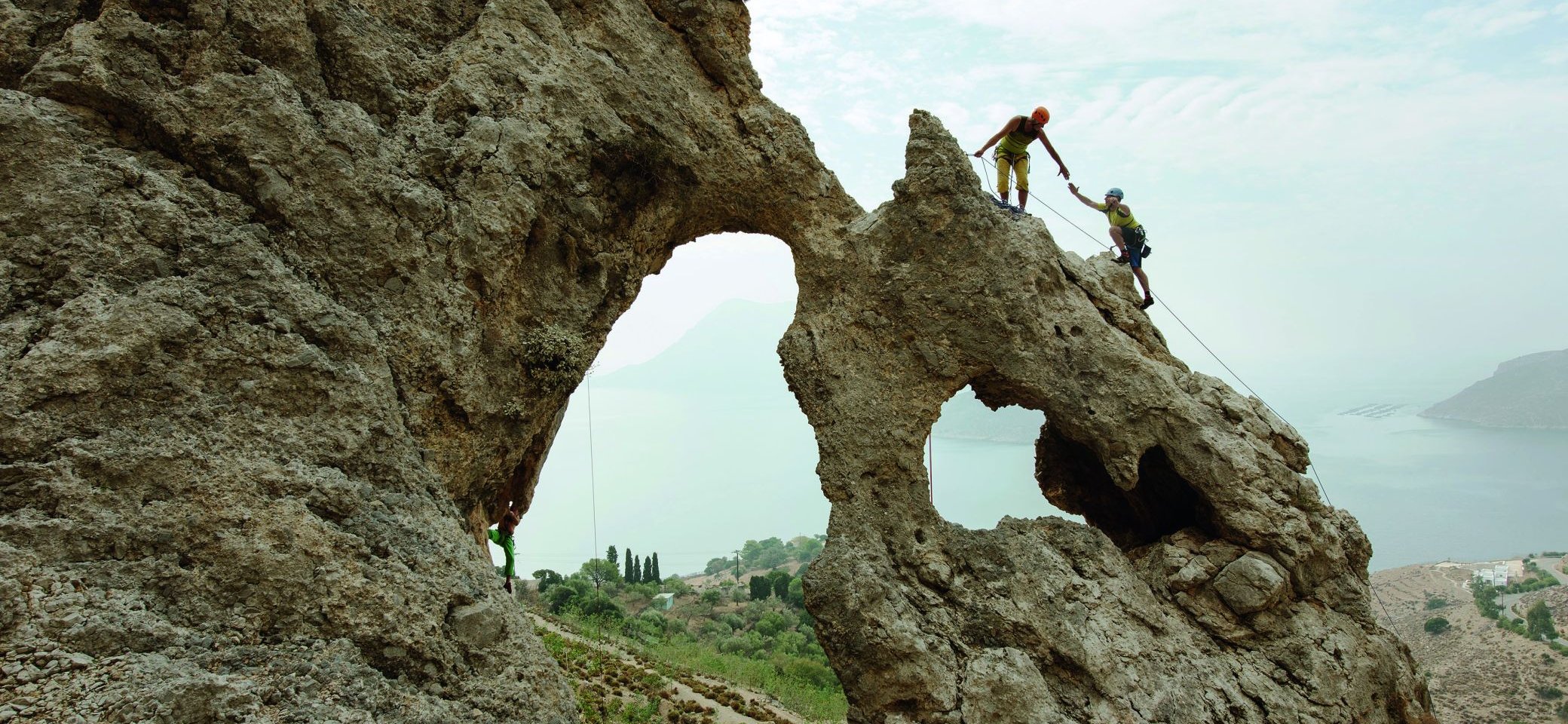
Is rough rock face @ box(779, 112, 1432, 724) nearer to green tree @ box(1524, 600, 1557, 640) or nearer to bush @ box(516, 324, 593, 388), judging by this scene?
bush @ box(516, 324, 593, 388)

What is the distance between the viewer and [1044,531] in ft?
31.4

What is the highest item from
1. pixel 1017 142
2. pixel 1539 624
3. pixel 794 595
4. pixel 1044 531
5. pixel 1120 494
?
pixel 1017 142

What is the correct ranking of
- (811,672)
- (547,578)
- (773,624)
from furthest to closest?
(547,578)
(773,624)
(811,672)

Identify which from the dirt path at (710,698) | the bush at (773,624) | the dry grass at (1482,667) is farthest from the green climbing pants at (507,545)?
the bush at (773,624)

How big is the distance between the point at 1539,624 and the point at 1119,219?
2157cm

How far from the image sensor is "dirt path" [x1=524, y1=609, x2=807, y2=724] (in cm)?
1683

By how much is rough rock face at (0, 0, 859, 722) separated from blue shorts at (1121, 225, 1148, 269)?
24.2ft

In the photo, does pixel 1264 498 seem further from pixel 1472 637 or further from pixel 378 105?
pixel 1472 637

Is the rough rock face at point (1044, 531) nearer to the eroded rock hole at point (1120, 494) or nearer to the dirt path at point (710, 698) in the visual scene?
the eroded rock hole at point (1120, 494)

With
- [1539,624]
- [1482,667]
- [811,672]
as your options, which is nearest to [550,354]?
[811,672]

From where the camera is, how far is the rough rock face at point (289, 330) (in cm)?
501

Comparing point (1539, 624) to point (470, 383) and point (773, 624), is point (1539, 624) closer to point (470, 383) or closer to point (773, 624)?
Answer: point (773, 624)

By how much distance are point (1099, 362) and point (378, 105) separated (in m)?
9.06

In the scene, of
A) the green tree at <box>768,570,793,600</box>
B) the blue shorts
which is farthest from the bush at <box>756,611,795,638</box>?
the blue shorts
